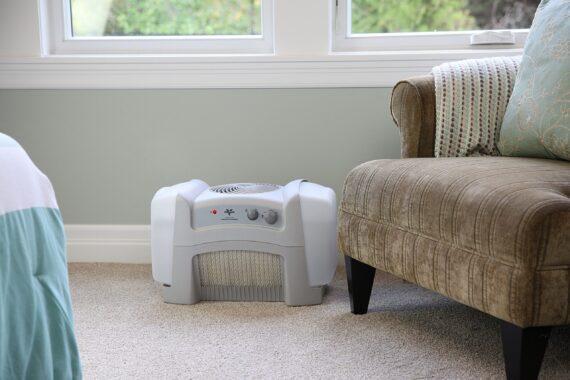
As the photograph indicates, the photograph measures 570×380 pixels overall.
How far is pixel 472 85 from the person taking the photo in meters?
2.07

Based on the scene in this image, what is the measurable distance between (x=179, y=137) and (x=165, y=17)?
0.49 m

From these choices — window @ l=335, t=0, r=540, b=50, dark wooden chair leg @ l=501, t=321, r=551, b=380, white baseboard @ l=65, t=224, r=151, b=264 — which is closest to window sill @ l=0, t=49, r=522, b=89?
window @ l=335, t=0, r=540, b=50

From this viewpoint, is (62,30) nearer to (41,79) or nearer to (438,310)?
(41,79)

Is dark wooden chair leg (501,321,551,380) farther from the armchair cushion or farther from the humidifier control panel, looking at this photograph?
the humidifier control panel

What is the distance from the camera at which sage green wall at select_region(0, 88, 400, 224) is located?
257 centimetres

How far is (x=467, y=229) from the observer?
153 cm

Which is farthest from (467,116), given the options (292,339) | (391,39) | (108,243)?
(108,243)

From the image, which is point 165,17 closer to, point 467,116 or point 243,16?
point 243,16

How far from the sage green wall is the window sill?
34 millimetres

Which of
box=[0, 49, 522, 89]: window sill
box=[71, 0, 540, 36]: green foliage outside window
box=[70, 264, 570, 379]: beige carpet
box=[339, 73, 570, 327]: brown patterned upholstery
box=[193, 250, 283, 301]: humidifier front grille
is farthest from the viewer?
box=[71, 0, 540, 36]: green foliage outside window

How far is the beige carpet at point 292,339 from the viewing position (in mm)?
1678

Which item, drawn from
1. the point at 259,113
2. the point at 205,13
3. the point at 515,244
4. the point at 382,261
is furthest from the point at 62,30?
the point at 515,244

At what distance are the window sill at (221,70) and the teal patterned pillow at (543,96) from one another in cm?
58

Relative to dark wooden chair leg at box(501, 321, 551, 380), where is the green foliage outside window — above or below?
above
